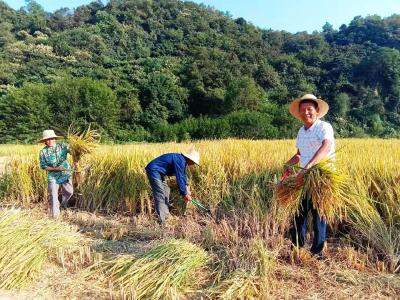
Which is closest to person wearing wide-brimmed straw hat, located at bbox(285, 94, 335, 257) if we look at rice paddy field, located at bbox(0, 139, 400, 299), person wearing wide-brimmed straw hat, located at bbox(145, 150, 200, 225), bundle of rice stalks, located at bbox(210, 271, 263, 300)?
rice paddy field, located at bbox(0, 139, 400, 299)

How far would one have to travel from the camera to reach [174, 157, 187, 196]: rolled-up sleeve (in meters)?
4.59

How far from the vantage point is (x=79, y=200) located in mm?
5984

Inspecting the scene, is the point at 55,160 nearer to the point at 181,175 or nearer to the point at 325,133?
the point at 181,175

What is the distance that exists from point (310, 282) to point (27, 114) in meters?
29.9

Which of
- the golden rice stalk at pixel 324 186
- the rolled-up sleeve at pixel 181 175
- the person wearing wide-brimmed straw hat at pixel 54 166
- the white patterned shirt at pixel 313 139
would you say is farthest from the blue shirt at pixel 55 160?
the golden rice stalk at pixel 324 186

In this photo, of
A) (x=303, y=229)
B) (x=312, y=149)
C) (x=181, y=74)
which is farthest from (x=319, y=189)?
(x=181, y=74)

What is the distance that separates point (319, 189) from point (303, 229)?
52cm

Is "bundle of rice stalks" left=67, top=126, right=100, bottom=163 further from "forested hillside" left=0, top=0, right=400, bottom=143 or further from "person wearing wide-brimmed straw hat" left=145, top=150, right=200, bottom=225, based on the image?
"forested hillside" left=0, top=0, right=400, bottom=143

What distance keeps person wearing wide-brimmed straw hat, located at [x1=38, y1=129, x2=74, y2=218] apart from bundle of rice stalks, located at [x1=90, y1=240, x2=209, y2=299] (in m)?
2.28

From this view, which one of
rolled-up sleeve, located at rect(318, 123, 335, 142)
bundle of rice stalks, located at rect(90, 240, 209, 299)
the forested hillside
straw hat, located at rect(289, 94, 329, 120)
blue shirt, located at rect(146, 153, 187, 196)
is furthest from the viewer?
the forested hillside

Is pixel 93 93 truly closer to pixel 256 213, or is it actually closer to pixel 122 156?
pixel 122 156

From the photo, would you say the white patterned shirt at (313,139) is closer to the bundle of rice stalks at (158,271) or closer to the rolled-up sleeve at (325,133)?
the rolled-up sleeve at (325,133)

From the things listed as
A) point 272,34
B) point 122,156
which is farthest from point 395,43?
point 122,156

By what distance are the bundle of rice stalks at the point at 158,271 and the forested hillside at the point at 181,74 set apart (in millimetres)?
25124
